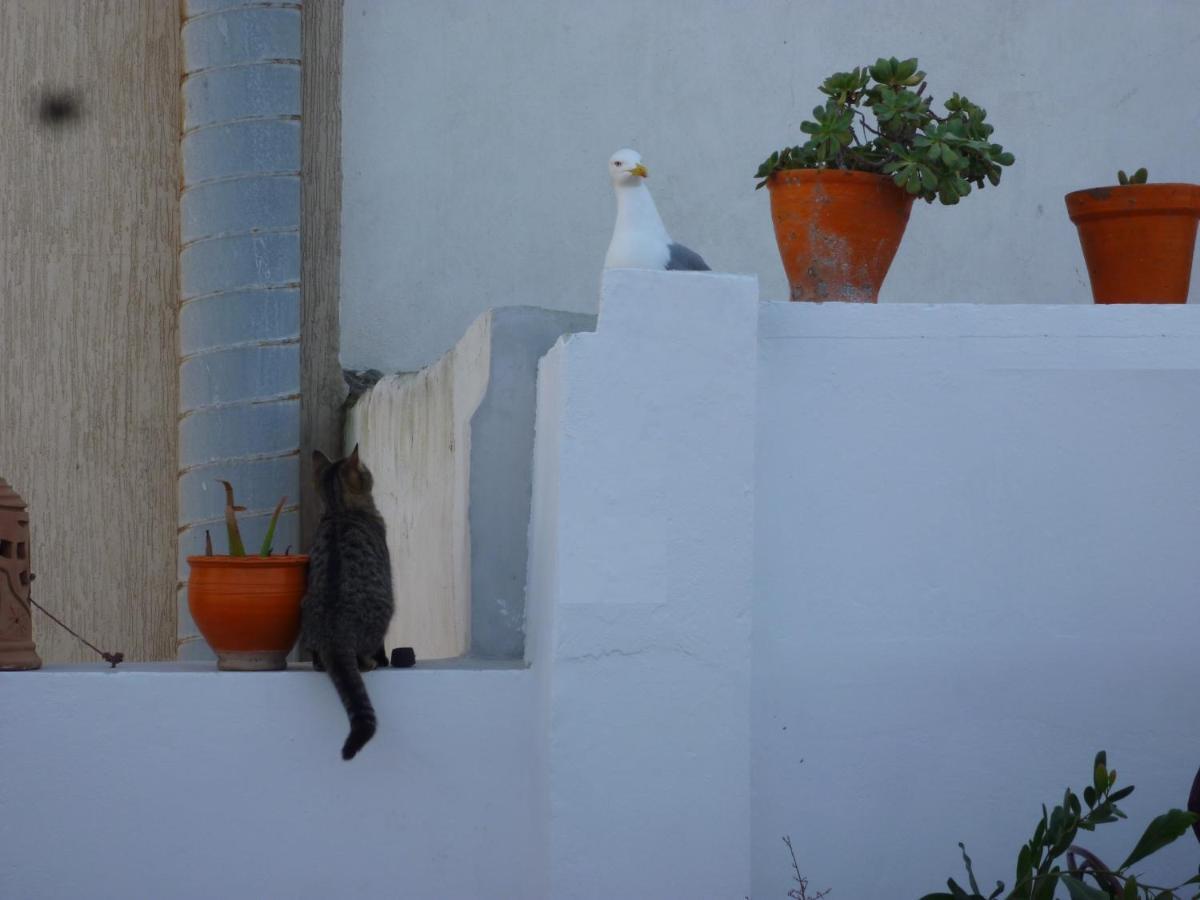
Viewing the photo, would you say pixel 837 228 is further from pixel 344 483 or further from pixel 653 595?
pixel 344 483

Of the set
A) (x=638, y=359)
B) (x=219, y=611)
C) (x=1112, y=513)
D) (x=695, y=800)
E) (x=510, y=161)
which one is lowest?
(x=695, y=800)

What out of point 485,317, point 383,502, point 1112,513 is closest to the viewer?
point 1112,513

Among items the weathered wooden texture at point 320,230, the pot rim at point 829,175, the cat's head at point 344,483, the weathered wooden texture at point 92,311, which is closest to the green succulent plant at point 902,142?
the pot rim at point 829,175

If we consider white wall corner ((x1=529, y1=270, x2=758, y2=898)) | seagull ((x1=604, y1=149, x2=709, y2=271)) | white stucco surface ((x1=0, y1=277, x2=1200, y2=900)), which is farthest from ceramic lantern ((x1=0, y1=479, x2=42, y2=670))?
seagull ((x1=604, y1=149, x2=709, y2=271))

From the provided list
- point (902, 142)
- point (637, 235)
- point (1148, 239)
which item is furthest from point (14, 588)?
point (1148, 239)

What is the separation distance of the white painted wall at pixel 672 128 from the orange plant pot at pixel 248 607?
78.4 inches

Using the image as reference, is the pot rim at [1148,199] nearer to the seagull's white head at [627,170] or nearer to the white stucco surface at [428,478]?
the seagull's white head at [627,170]

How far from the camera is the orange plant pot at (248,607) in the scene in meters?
3.51

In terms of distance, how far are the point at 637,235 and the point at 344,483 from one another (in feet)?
2.90

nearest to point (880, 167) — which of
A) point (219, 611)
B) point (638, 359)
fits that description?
point (638, 359)

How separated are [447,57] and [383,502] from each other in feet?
5.04

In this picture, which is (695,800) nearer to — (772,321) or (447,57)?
(772,321)

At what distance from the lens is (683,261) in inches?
145

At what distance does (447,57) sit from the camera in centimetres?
560
